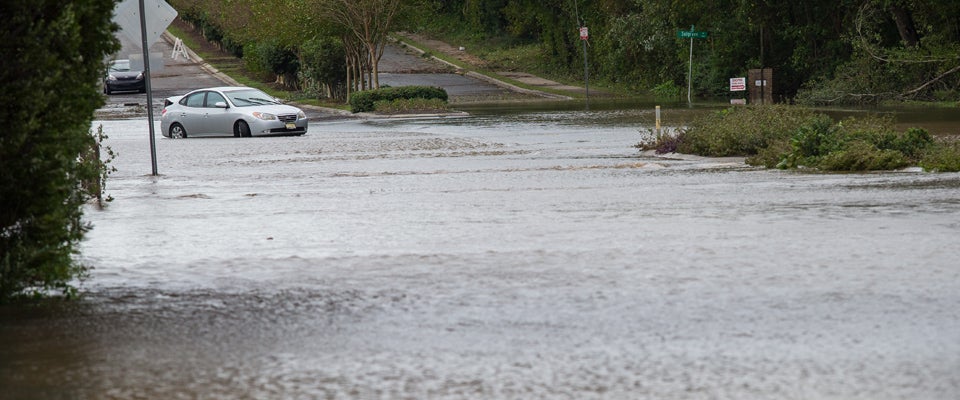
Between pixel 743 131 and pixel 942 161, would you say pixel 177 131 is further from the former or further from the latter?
pixel 942 161

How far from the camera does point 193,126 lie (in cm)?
3381

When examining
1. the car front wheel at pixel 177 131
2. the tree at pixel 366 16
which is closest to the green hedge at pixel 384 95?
the tree at pixel 366 16

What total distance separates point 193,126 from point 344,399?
95.2 ft

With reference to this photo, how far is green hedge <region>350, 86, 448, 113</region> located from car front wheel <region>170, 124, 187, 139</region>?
519 inches

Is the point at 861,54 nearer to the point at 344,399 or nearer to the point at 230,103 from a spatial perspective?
the point at 230,103

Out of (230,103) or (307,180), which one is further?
(230,103)

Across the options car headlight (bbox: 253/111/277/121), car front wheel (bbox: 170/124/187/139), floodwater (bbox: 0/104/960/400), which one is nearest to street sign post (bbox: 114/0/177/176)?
floodwater (bbox: 0/104/960/400)

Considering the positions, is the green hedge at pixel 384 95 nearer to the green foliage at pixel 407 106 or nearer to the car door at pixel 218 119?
the green foliage at pixel 407 106

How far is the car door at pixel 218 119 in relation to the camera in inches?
1315

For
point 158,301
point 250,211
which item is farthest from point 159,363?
point 250,211

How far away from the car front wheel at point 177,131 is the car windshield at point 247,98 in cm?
143

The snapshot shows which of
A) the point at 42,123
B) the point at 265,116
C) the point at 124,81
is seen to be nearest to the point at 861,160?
the point at 42,123

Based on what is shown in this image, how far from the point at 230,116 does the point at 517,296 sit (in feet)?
85.9

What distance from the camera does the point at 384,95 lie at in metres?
47.2
